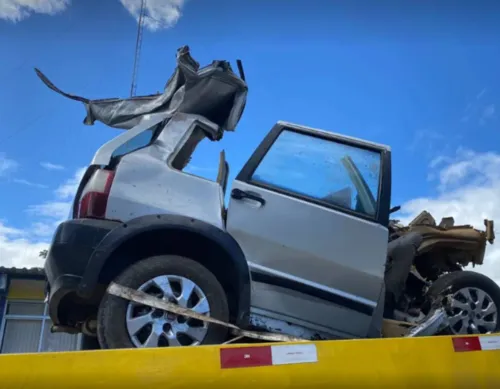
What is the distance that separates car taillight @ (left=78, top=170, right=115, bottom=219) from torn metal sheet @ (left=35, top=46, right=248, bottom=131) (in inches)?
30.9

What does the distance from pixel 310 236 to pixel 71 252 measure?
1.37 meters

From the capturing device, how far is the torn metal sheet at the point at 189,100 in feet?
11.9

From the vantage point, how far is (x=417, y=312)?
400 cm

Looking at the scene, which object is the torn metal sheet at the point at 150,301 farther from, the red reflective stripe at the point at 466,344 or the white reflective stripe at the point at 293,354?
the red reflective stripe at the point at 466,344

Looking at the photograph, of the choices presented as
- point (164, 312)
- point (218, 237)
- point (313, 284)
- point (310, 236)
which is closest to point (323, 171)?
point (310, 236)

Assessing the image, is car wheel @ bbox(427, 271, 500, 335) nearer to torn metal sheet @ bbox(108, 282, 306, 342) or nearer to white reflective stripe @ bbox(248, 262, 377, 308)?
white reflective stripe @ bbox(248, 262, 377, 308)

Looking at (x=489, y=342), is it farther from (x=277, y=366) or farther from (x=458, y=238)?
(x=458, y=238)

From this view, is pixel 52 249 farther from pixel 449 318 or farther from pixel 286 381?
pixel 449 318

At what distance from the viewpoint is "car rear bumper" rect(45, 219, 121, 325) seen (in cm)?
288

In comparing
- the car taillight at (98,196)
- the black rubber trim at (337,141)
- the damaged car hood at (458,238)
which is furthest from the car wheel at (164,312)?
the damaged car hood at (458,238)

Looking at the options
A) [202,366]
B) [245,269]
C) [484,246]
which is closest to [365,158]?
[245,269]

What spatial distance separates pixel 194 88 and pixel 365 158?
4.15 feet

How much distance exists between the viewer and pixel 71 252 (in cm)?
289

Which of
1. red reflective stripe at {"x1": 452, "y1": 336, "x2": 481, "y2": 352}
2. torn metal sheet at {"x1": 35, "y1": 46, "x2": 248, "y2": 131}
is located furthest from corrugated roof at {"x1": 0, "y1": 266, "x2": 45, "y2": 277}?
red reflective stripe at {"x1": 452, "y1": 336, "x2": 481, "y2": 352}
